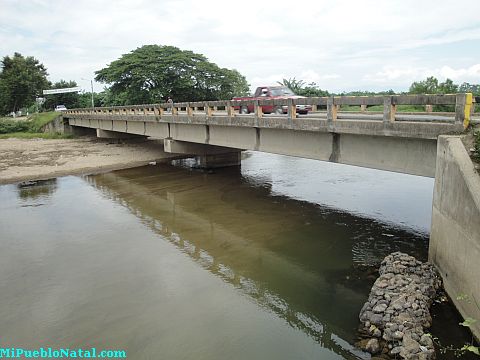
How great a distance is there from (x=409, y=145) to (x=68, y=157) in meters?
25.9

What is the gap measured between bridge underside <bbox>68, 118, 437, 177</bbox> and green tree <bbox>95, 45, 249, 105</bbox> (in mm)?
25006

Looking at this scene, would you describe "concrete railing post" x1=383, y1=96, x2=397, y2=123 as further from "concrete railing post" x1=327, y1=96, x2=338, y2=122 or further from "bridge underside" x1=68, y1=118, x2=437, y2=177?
"concrete railing post" x1=327, y1=96, x2=338, y2=122

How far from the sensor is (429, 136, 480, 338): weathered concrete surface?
6.61 m

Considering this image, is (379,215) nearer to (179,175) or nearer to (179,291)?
(179,291)

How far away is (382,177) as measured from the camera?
19922mm

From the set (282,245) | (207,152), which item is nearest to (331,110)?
(282,245)

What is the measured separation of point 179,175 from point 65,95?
5420cm

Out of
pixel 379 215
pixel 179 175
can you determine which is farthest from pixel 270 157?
pixel 379 215

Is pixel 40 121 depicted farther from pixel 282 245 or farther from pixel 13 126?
pixel 282 245

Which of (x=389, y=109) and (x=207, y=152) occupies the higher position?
(x=389, y=109)

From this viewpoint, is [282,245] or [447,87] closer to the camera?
[282,245]

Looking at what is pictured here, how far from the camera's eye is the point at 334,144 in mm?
12375

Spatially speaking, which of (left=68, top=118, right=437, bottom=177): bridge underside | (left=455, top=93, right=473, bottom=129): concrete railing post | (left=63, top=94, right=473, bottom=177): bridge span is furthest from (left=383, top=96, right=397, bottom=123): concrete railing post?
(left=455, top=93, right=473, bottom=129): concrete railing post

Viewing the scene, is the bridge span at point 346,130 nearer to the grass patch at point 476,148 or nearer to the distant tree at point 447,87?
the grass patch at point 476,148
